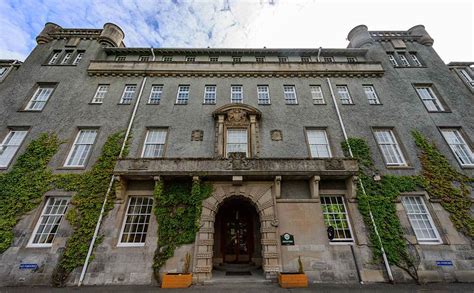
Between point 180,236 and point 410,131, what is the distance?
16.4 m

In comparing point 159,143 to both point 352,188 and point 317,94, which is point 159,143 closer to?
point 352,188

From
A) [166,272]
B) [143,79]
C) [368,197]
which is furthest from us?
[143,79]

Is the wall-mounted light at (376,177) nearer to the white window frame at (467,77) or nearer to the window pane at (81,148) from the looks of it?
the white window frame at (467,77)

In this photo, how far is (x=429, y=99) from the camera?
15.0m

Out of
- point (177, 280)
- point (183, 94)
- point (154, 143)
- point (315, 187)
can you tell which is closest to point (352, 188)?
point (315, 187)

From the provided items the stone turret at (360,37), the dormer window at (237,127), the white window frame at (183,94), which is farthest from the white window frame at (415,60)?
the white window frame at (183,94)

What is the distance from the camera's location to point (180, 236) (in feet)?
32.4

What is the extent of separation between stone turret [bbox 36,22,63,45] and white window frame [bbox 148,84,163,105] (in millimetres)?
11984

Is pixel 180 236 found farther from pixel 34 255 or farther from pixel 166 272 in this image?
pixel 34 255

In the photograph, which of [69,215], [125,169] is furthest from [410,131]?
[69,215]

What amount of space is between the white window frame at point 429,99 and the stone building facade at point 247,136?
108mm

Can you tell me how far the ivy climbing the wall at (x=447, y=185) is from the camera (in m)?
10.5

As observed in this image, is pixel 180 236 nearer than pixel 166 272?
No

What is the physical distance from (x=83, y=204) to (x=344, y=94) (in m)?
19.2
